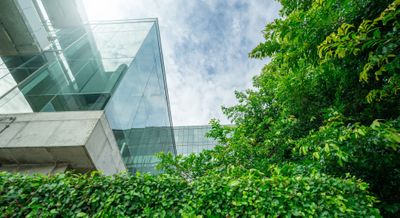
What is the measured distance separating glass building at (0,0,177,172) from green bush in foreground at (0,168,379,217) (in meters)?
4.25

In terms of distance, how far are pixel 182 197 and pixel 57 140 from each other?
478 centimetres

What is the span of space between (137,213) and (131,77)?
27.3ft

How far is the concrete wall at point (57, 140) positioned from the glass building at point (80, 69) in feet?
2.09

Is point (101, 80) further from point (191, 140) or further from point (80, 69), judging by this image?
point (191, 140)

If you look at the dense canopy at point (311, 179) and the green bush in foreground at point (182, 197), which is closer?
the dense canopy at point (311, 179)

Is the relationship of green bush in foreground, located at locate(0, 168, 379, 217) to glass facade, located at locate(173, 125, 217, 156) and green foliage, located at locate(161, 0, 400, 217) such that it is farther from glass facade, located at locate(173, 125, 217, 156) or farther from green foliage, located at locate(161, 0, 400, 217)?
glass facade, located at locate(173, 125, 217, 156)

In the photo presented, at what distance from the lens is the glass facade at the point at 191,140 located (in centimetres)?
3456

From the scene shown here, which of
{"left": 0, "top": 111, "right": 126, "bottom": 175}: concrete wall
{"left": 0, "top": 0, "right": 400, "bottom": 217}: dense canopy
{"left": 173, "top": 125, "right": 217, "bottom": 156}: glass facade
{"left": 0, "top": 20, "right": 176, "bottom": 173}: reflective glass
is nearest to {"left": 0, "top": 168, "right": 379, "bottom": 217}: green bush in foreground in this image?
{"left": 0, "top": 0, "right": 400, "bottom": 217}: dense canopy

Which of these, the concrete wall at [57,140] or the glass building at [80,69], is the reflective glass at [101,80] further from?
the concrete wall at [57,140]

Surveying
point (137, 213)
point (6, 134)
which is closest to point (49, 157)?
point (6, 134)

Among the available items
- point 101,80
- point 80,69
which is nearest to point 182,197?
point 101,80

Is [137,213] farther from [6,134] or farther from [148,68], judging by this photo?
[148,68]

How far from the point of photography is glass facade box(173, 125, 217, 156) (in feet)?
113

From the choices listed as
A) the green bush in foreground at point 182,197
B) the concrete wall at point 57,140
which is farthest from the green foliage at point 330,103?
the concrete wall at point 57,140
